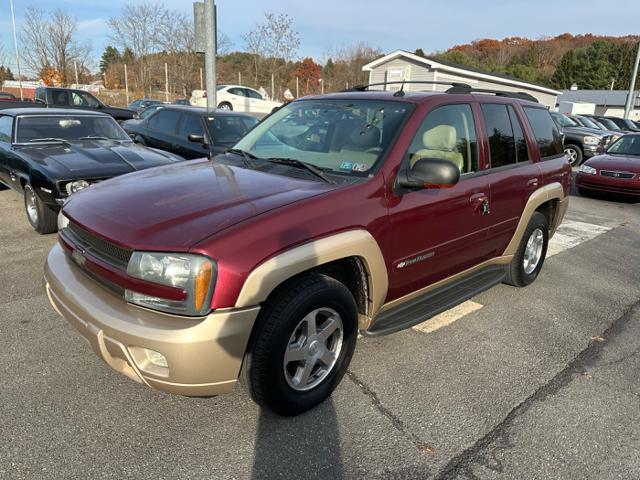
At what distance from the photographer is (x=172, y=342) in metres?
2.13

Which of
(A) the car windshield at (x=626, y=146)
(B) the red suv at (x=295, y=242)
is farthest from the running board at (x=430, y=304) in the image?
(A) the car windshield at (x=626, y=146)

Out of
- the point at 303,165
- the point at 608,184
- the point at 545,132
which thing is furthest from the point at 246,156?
the point at 608,184

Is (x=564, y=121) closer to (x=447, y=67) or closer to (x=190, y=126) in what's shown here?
(x=447, y=67)

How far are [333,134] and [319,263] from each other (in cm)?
126

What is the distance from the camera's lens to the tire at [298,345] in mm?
2371

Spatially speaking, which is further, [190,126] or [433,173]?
[190,126]

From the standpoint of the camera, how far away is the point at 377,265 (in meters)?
2.82

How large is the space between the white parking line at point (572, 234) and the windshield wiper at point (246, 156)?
14.7 feet

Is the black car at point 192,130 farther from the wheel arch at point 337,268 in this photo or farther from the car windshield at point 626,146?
the car windshield at point 626,146

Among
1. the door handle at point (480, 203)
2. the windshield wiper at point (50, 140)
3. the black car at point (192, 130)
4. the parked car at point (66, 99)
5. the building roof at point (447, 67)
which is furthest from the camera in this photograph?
the building roof at point (447, 67)

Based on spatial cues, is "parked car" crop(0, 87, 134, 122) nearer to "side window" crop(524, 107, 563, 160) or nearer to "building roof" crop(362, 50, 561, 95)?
"side window" crop(524, 107, 563, 160)

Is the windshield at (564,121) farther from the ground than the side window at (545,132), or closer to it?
farther from the ground

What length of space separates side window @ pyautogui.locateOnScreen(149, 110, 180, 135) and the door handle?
651 cm

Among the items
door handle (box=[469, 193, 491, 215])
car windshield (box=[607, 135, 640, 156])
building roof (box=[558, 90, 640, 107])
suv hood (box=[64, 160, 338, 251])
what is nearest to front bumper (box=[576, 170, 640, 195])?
car windshield (box=[607, 135, 640, 156])
